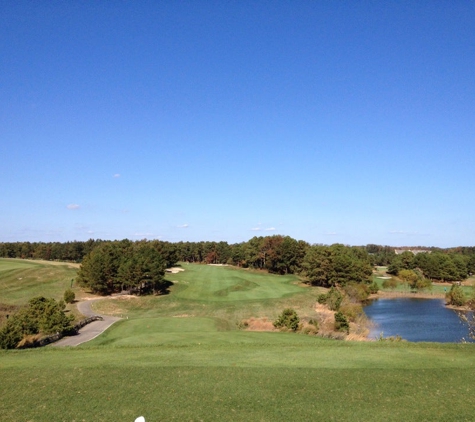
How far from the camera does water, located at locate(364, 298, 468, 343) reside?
45.6 meters

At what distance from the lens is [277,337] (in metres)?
29.5

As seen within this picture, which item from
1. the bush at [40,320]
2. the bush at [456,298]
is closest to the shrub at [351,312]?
the bush at [456,298]

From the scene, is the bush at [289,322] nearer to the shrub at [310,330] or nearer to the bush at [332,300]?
the shrub at [310,330]

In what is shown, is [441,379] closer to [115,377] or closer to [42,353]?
[115,377]

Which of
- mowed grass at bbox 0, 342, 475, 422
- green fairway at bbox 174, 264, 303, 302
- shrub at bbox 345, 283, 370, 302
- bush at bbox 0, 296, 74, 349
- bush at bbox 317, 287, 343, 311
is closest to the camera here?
mowed grass at bbox 0, 342, 475, 422

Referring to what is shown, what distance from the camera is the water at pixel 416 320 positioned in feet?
150

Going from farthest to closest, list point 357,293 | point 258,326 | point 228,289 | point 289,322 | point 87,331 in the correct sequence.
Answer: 1. point 357,293
2. point 228,289
3. point 258,326
4. point 87,331
5. point 289,322

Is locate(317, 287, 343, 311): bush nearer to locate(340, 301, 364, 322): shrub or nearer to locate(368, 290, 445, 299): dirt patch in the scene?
locate(340, 301, 364, 322): shrub

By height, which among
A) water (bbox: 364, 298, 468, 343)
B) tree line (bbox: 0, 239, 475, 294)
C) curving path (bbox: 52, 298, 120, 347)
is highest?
tree line (bbox: 0, 239, 475, 294)

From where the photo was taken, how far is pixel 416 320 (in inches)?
2232

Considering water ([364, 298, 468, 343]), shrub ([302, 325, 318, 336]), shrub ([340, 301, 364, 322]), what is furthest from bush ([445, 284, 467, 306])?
shrub ([302, 325, 318, 336])

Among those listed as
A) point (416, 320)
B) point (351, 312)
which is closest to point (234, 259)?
point (416, 320)

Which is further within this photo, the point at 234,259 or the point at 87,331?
the point at 234,259

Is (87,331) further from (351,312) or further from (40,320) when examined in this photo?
(351,312)
